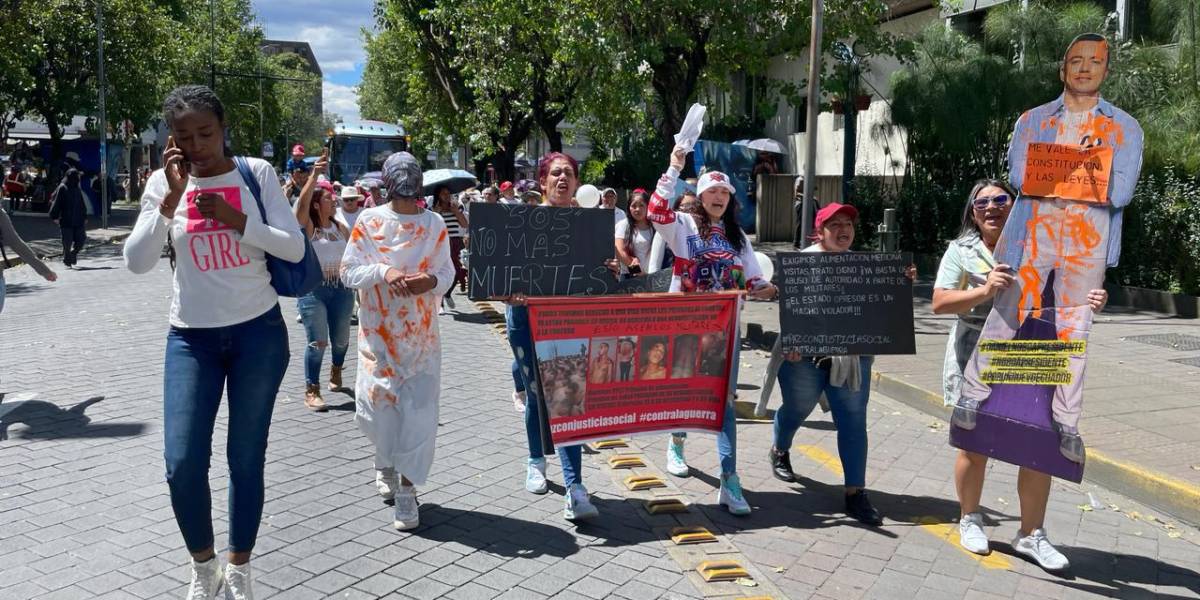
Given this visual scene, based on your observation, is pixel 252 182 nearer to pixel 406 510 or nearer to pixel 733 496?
pixel 406 510

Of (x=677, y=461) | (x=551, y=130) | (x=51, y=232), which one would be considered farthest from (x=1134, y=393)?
(x=51, y=232)

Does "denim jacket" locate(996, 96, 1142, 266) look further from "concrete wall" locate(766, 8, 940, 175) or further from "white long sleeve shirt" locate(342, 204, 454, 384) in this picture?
"concrete wall" locate(766, 8, 940, 175)

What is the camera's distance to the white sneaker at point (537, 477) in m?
5.70

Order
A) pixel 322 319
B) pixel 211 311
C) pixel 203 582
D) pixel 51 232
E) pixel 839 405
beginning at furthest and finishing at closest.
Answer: pixel 51 232
pixel 322 319
pixel 839 405
pixel 203 582
pixel 211 311

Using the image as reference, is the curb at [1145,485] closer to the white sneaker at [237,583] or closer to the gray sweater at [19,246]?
the white sneaker at [237,583]

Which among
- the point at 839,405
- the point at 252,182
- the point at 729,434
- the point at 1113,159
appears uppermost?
the point at 1113,159

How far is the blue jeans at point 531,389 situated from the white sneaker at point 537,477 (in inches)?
1.7

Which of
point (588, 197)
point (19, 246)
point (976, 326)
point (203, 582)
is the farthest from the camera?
point (19, 246)

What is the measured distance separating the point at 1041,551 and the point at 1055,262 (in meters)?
1.37

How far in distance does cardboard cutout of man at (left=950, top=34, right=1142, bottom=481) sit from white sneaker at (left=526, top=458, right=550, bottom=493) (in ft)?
7.64

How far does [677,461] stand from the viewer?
6227 mm

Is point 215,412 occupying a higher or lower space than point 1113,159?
lower

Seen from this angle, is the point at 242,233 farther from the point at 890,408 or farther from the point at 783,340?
the point at 890,408

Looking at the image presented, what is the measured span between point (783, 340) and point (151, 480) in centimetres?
367
